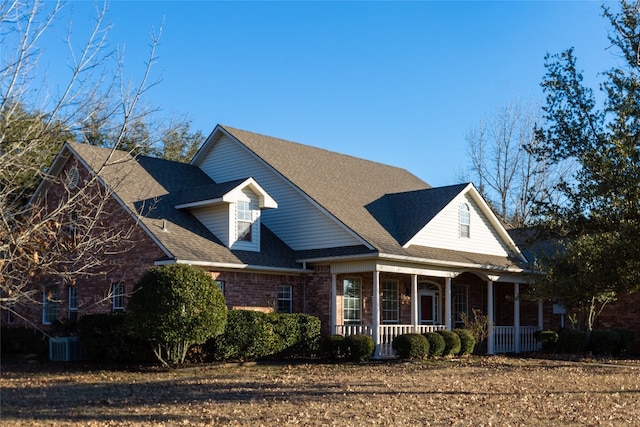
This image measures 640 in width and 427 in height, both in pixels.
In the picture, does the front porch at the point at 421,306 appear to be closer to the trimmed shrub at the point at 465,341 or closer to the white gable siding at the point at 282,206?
the trimmed shrub at the point at 465,341

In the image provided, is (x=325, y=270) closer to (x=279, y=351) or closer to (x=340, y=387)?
(x=279, y=351)

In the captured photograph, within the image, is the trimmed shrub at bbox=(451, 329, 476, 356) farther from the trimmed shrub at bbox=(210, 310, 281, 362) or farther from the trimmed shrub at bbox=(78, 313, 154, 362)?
the trimmed shrub at bbox=(78, 313, 154, 362)

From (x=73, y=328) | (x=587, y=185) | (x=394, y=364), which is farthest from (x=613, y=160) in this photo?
(x=73, y=328)

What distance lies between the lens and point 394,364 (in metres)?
21.3

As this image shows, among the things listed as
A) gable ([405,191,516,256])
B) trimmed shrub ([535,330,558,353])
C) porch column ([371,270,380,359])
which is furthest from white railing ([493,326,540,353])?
porch column ([371,270,380,359])

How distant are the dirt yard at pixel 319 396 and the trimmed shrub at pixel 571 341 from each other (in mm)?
6770

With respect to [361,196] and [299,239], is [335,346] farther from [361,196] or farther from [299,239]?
[361,196]

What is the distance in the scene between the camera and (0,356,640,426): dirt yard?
11695 millimetres

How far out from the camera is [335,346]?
22.6m

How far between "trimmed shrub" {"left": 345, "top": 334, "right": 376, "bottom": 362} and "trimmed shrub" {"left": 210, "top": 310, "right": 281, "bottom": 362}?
8.11 feet

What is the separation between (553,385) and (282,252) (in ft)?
34.7

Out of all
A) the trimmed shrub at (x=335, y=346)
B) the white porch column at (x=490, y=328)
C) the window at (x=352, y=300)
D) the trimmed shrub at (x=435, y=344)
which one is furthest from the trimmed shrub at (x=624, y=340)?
the trimmed shrub at (x=335, y=346)

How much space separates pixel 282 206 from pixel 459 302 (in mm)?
9023

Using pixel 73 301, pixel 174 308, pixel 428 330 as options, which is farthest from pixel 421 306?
pixel 73 301
